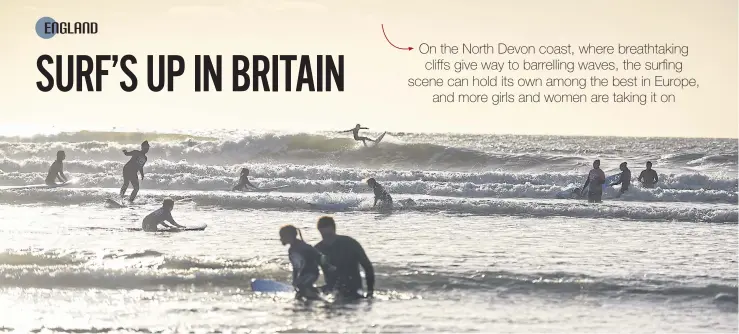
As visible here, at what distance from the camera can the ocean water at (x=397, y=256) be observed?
30.4 ft

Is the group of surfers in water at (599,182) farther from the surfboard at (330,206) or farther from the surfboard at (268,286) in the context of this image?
the surfboard at (268,286)

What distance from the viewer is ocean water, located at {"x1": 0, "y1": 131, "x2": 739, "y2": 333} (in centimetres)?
927

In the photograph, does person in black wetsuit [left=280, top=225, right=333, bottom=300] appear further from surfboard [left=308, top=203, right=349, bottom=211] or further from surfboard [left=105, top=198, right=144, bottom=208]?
surfboard [left=105, top=198, right=144, bottom=208]

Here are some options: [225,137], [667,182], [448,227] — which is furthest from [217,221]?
[225,137]

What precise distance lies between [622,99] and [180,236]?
9.22m

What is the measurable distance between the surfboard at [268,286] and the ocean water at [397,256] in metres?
0.17

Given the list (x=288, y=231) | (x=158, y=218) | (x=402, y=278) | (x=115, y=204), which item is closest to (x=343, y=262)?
(x=288, y=231)

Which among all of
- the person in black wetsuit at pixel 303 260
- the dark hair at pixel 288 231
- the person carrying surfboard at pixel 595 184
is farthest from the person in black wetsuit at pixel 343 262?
the person carrying surfboard at pixel 595 184

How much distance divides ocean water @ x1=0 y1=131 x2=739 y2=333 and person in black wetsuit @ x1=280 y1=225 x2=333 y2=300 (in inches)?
8.8

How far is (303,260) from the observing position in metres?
9.59

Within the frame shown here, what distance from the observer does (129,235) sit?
15.0 metres

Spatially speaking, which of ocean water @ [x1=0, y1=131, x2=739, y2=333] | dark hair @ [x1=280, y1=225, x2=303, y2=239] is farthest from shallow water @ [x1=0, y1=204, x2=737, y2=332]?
dark hair @ [x1=280, y1=225, x2=303, y2=239]

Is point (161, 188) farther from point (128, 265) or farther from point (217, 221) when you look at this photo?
point (128, 265)

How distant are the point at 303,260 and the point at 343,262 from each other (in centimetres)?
43
